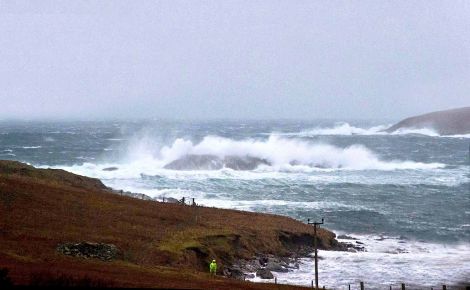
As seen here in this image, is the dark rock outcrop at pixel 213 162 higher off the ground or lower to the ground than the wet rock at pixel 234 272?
higher

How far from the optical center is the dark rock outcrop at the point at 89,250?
102 feet

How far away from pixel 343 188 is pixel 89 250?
49.9 metres

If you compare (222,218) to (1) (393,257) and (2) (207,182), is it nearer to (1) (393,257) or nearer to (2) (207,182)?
(1) (393,257)

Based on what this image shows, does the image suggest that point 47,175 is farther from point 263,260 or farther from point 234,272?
point 234,272

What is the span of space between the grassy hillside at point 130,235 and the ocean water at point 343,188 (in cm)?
488

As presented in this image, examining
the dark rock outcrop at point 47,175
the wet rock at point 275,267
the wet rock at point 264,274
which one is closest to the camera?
the wet rock at point 264,274

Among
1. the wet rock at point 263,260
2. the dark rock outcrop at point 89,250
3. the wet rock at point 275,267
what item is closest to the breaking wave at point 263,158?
the wet rock at point 263,260

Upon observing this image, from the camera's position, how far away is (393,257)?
137 ft

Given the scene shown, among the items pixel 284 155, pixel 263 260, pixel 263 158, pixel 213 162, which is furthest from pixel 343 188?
pixel 263 260

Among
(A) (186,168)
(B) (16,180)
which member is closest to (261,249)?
(B) (16,180)

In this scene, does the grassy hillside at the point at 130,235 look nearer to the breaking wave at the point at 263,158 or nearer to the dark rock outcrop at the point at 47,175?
the dark rock outcrop at the point at 47,175

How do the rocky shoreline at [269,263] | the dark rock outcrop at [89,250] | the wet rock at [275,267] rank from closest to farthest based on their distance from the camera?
the dark rock outcrop at [89,250]
the rocky shoreline at [269,263]
the wet rock at [275,267]

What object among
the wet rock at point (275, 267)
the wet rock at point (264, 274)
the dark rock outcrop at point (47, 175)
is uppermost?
the dark rock outcrop at point (47, 175)

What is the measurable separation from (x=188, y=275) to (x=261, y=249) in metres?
12.9
